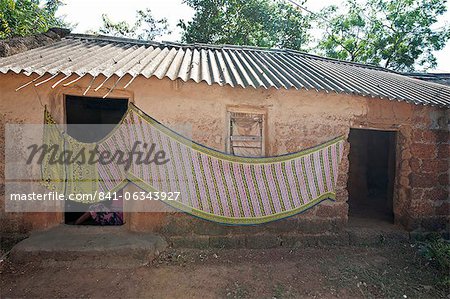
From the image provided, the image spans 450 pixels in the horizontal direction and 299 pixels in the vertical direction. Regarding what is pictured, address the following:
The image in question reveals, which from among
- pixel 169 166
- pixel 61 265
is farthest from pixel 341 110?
pixel 61 265

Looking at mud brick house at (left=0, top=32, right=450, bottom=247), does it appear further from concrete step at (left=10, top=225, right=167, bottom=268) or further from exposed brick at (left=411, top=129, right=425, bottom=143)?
concrete step at (left=10, top=225, right=167, bottom=268)

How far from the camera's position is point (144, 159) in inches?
132

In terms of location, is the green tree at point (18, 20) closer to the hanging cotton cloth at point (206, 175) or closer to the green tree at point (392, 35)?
the hanging cotton cloth at point (206, 175)

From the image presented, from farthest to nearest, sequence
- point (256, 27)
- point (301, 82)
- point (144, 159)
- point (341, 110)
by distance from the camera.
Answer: point (256, 27)
point (341, 110)
point (301, 82)
point (144, 159)

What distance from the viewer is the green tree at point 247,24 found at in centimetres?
1186

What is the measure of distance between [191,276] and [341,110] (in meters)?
3.35

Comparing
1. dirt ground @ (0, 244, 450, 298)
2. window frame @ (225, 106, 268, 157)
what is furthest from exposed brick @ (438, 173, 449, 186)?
window frame @ (225, 106, 268, 157)

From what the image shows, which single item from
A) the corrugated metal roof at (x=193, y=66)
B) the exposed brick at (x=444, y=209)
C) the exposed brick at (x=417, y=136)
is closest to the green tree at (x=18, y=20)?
the corrugated metal roof at (x=193, y=66)

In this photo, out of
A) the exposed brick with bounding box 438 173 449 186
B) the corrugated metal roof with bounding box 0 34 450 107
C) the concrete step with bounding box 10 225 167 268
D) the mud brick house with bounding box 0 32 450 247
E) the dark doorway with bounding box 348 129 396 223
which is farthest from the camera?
the dark doorway with bounding box 348 129 396 223

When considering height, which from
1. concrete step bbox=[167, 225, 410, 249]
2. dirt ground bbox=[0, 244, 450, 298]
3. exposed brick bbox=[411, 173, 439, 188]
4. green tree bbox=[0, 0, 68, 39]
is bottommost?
dirt ground bbox=[0, 244, 450, 298]

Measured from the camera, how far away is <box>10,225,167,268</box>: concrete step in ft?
10.0

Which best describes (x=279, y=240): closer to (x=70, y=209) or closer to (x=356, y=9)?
(x=70, y=209)

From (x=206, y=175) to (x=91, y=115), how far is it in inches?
196

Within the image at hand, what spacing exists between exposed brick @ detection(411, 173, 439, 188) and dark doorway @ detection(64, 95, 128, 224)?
5.72 m
